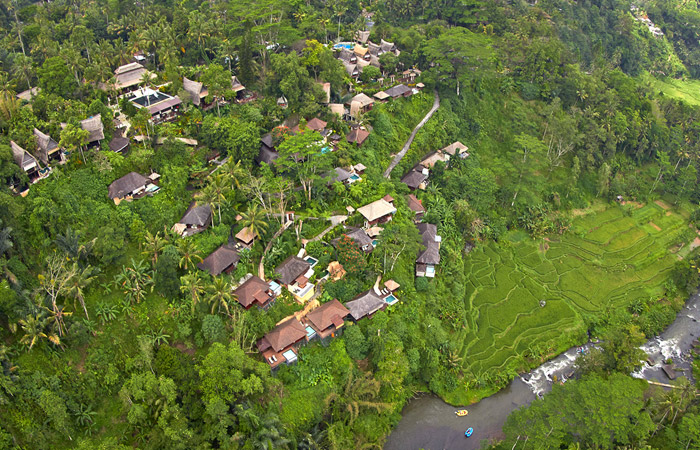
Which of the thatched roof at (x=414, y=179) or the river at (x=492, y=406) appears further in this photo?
the thatched roof at (x=414, y=179)

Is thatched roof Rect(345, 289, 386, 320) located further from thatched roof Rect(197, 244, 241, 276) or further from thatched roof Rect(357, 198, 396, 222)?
thatched roof Rect(197, 244, 241, 276)

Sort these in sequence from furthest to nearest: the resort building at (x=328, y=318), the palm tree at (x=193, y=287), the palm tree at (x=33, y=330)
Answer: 1. the resort building at (x=328, y=318)
2. the palm tree at (x=193, y=287)
3. the palm tree at (x=33, y=330)

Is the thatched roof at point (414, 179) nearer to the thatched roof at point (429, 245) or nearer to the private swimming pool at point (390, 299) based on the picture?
the thatched roof at point (429, 245)

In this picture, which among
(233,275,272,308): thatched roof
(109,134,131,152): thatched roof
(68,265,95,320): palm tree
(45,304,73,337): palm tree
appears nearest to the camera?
(45,304,73,337): palm tree

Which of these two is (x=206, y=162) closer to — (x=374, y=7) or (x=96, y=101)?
(x=96, y=101)

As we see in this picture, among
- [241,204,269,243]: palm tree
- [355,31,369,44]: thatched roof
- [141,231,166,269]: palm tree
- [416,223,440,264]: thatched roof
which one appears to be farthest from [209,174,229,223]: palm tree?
[355,31,369,44]: thatched roof

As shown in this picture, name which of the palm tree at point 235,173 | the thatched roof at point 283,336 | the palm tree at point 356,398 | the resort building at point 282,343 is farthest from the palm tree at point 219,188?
the palm tree at point 356,398
